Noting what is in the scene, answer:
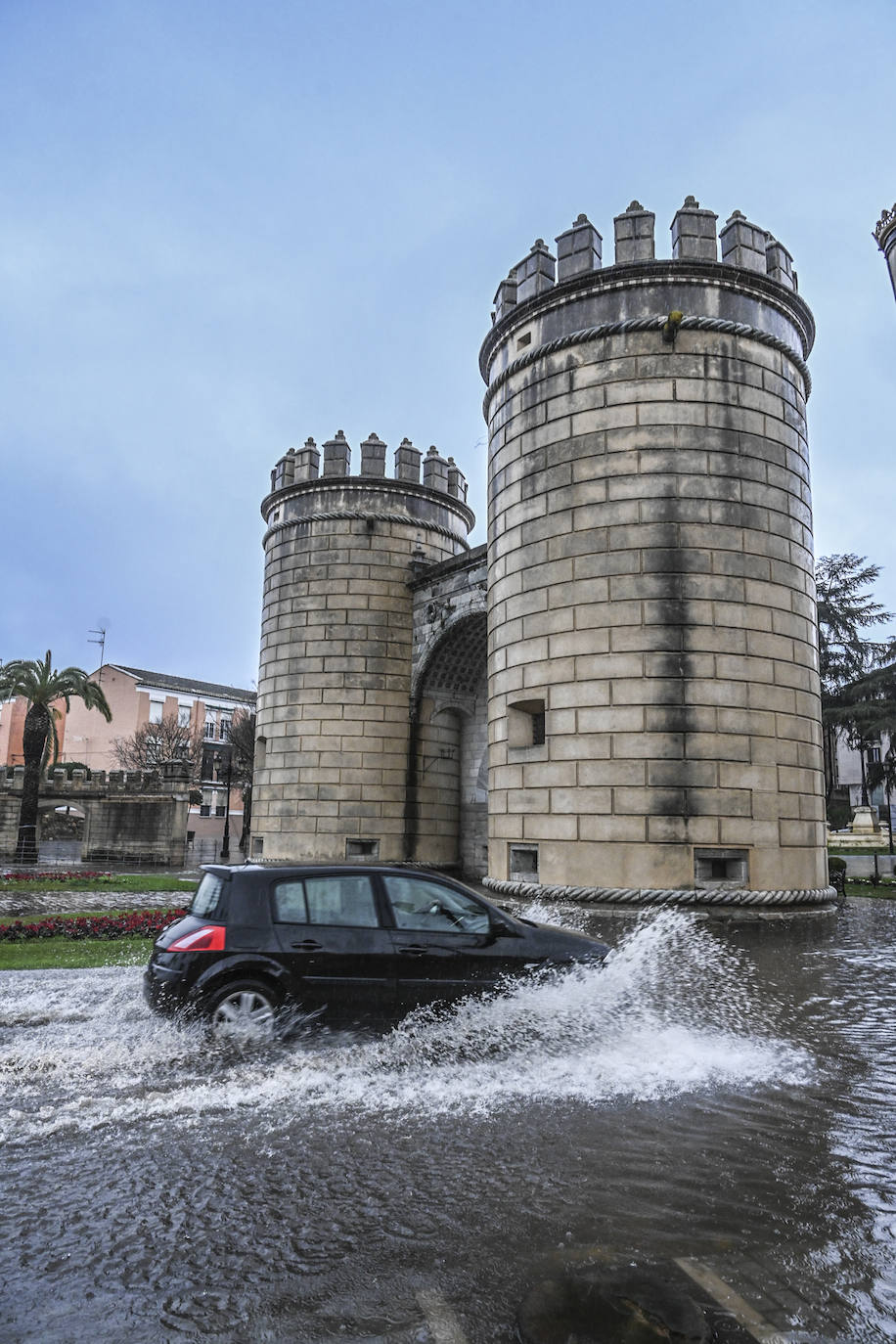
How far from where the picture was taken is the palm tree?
2677cm

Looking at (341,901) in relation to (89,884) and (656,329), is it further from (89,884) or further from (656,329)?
(89,884)

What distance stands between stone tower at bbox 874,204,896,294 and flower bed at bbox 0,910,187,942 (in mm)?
17156

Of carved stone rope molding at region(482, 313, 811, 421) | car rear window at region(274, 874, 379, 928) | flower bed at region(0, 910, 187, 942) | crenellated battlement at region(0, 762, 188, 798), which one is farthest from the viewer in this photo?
crenellated battlement at region(0, 762, 188, 798)

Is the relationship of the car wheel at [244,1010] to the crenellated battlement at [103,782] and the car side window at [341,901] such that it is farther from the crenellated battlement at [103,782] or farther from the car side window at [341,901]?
the crenellated battlement at [103,782]

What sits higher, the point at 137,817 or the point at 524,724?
the point at 524,724

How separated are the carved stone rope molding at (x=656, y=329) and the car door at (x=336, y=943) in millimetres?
9941

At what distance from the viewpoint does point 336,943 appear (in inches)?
223

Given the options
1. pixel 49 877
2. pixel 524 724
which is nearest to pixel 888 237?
pixel 524 724

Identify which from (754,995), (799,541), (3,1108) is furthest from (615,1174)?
(799,541)

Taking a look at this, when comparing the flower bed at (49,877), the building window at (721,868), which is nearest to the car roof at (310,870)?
the building window at (721,868)

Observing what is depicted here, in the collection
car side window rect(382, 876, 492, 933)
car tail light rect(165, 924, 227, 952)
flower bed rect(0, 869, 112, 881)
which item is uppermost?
car side window rect(382, 876, 492, 933)

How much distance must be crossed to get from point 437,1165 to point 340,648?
56.7 ft

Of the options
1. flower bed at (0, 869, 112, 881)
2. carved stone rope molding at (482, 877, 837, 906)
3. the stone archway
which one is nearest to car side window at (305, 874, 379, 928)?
carved stone rope molding at (482, 877, 837, 906)

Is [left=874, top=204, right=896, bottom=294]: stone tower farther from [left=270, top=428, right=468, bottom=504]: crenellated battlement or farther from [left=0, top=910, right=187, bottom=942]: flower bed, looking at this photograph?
[left=0, top=910, right=187, bottom=942]: flower bed
